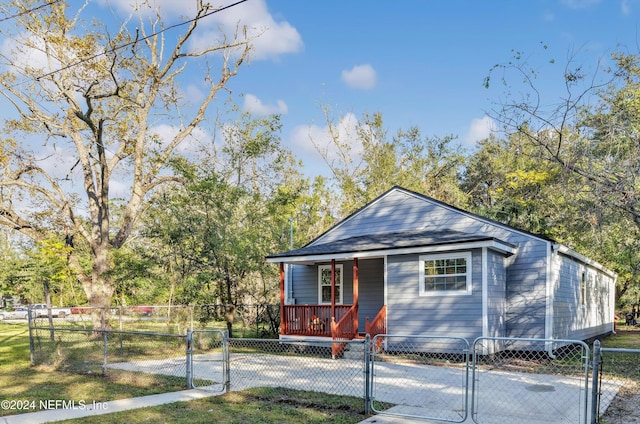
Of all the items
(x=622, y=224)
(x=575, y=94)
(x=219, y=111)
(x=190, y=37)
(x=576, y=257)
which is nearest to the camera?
(x=575, y=94)

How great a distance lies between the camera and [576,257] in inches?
603

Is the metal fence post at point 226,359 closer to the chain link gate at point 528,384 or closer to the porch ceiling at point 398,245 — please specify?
the chain link gate at point 528,384

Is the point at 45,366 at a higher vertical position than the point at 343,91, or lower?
lower

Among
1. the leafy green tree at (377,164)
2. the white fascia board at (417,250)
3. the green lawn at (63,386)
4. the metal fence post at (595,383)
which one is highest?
the leafy green tree at (377,164)

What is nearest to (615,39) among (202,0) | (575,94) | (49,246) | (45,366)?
(575,94)

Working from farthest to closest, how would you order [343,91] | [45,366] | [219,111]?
[343,91]
[219,111]
[45,366]

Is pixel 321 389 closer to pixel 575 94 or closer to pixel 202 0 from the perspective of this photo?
pixel 575 94

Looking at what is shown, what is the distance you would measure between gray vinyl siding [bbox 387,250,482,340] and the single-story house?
24 mm

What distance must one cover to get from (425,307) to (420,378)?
3.58 m

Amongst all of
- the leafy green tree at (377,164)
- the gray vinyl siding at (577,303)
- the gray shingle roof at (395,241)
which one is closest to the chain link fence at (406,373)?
the gray vinyl siding at (577,303)

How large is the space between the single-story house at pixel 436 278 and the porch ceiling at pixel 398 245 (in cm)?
3

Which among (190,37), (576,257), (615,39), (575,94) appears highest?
(190,37)

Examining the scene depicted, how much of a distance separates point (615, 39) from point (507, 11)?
359 cm

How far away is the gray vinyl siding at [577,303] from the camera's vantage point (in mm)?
14070
